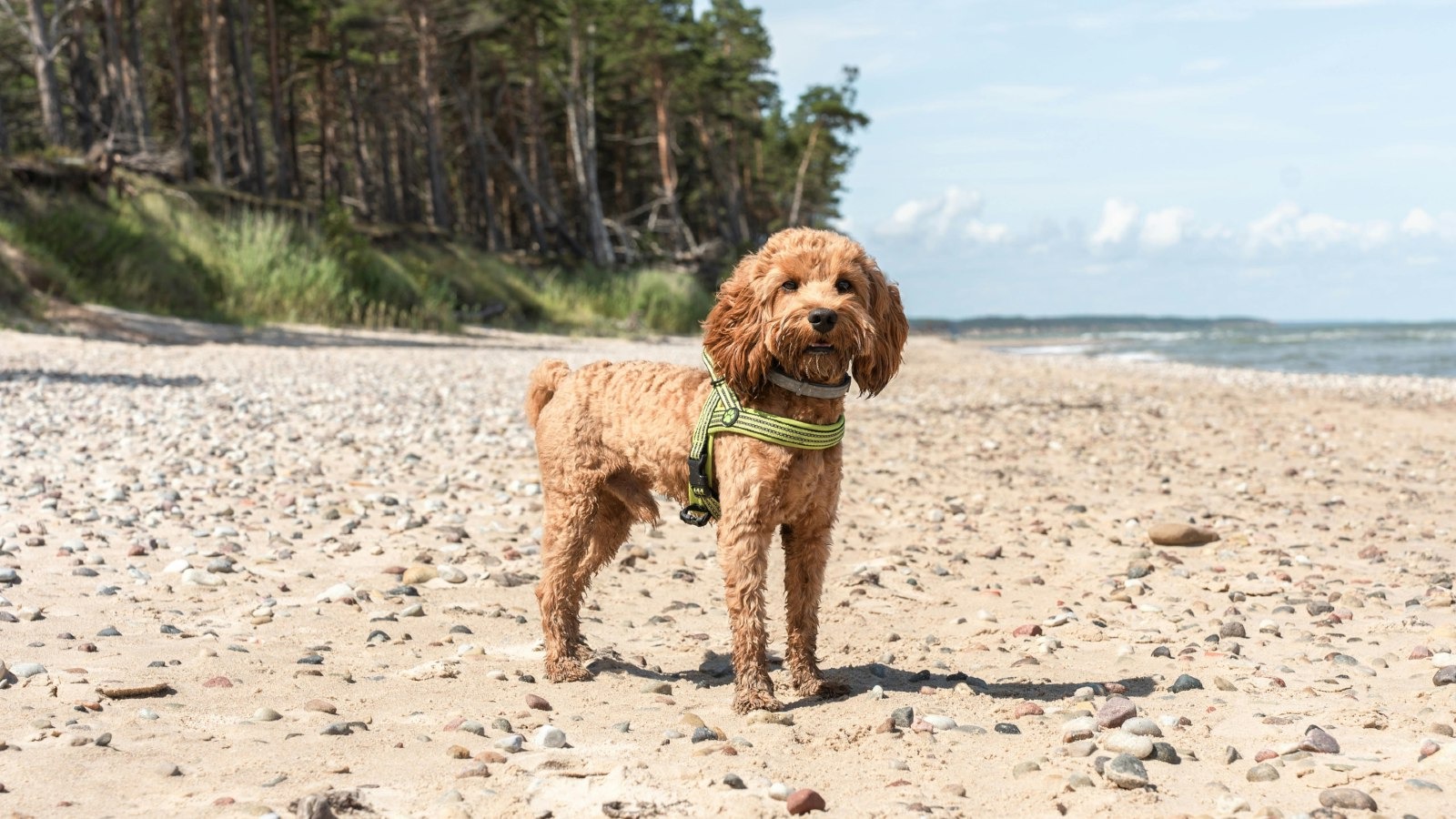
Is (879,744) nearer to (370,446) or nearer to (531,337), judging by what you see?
(370,446)

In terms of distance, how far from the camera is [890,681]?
18.7ft

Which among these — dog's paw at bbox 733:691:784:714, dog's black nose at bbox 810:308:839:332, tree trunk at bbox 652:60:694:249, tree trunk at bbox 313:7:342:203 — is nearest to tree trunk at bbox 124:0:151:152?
tree trunk at bbox 313:7:342:203

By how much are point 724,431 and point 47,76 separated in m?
30.1

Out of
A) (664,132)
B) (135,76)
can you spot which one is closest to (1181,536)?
(135,76)

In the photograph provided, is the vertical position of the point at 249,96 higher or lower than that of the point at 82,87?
higher

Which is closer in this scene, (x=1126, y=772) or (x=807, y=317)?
(x=1126, y=772)

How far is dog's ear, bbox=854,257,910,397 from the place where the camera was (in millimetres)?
4918

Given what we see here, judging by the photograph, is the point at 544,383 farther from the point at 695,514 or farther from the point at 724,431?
the point at 724,431

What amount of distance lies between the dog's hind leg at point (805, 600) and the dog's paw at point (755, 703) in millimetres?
333

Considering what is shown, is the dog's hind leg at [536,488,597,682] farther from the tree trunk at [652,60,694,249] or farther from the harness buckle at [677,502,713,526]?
the tree trunk at [652,60,694,249]

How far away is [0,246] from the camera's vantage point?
22328 millimetres

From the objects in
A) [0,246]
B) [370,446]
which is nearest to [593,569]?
[370,446]

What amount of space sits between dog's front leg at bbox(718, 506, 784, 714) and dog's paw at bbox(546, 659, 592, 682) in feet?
2.89

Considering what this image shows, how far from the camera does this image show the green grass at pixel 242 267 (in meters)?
24.3
